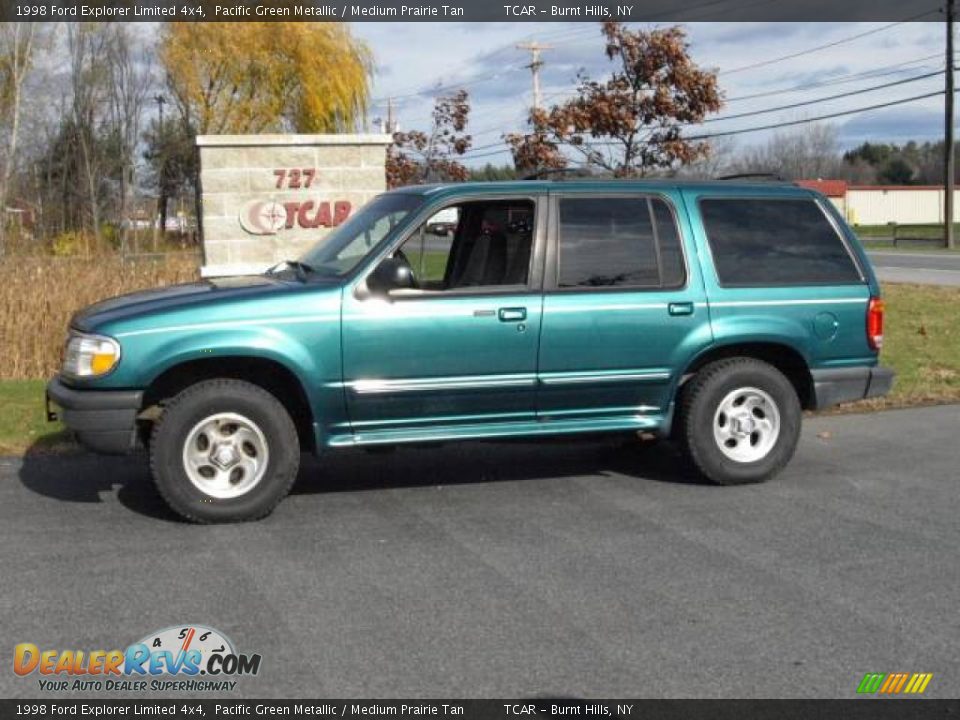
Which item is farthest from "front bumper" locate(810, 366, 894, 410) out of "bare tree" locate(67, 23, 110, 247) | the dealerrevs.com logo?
"bare tree" locate(67, 23, 110, 247)

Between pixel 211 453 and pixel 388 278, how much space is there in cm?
139

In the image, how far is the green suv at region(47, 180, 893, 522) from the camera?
6.34 metres

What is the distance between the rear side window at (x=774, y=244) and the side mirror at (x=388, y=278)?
80.9 inches

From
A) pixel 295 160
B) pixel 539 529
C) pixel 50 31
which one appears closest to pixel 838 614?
pixel 539 529

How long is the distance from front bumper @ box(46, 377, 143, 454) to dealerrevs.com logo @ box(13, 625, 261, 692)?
180cm

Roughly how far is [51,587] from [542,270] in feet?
10.8

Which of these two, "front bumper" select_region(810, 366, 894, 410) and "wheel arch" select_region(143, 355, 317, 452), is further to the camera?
"front bumper" select_region(810, 366, 894, 410)

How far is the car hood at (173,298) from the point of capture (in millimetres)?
6352

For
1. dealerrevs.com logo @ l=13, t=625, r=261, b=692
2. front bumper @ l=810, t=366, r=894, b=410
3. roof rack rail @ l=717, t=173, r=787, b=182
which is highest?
roof rack rail @ l=717, t=173, r=787, b=182

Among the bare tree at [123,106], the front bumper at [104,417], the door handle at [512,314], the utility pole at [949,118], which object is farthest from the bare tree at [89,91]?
the utility pole at [949,118]

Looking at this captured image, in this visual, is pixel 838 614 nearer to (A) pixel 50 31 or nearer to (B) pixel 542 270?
(B) pixel 542 270

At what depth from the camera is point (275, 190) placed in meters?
13.0

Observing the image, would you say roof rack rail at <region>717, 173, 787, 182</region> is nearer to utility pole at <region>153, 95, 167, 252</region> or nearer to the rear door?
the rear door

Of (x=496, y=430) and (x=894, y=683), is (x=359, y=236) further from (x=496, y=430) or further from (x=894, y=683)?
(x=894, y=683)
